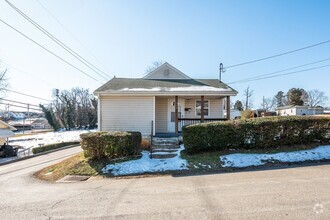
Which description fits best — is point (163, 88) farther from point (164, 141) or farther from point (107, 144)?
point (107, 144)

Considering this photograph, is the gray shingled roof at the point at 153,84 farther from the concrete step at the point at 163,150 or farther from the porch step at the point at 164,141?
the concrete step at the point at 163,150

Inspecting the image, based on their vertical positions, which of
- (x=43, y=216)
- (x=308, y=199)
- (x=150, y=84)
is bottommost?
(x=43, y=216)

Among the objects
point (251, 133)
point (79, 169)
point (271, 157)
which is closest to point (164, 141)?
point (251, 133)

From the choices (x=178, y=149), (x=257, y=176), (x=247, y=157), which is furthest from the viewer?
(x=178, y=149)

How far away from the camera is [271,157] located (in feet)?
30.9

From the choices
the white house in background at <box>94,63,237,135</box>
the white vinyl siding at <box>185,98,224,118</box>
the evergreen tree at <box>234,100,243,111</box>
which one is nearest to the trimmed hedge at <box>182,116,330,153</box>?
the white house in background at <box>94,63,237,135</box>

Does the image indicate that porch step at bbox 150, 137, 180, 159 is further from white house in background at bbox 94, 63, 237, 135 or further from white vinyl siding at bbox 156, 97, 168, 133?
white vinyl siding at bbox 156, 97, 168, 133

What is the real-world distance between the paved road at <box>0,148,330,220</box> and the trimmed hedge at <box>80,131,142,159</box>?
7.36 feet

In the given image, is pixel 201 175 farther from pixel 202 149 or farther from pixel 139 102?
pixel 139 102

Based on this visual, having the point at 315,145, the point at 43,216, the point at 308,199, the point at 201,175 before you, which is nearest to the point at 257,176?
the point at 201,175

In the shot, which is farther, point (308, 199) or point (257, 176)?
point (257, 176)

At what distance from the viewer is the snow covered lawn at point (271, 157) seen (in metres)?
9.12

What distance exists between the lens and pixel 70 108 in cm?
6184

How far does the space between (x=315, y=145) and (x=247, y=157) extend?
319cm
